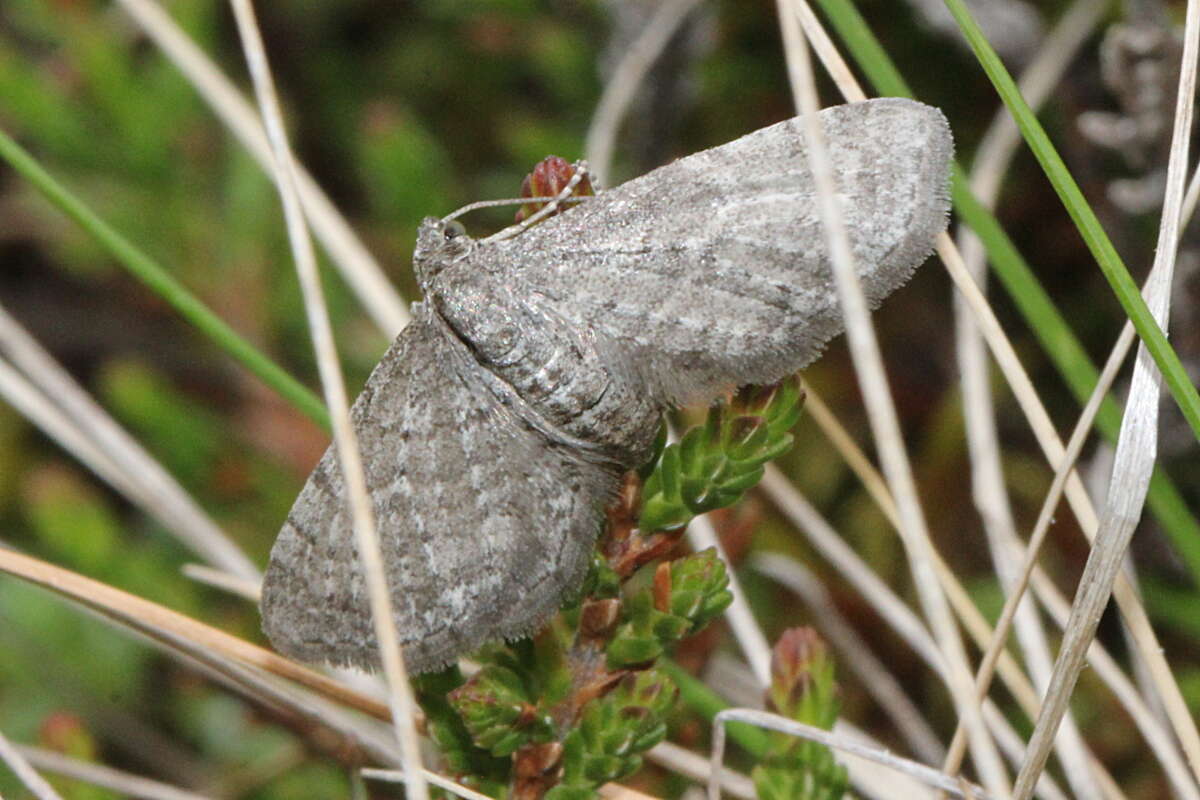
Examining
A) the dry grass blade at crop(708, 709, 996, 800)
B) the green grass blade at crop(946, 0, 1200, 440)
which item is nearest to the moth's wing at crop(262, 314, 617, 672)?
the dry grass blade at crop(708, 709, 996, 800)

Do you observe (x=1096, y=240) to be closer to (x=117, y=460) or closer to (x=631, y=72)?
(x=631, y=72)

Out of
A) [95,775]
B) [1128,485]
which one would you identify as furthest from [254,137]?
[1128,485]

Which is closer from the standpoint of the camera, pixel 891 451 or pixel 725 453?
pixel 891 451

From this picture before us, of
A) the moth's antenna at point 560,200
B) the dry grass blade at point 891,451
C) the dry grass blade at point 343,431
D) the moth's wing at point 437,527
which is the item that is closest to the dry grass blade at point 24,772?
the moth's wing at point 437,527

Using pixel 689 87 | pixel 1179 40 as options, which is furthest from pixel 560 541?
pixel 689 87

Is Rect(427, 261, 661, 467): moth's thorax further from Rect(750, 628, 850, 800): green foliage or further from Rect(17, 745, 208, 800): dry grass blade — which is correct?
Rect(17, 745, 208, 800): dry grass blade

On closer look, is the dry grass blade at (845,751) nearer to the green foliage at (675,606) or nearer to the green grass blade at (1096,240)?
the green foliage at (675,606)

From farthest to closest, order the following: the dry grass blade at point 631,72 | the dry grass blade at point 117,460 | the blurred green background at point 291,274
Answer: the blurred green background at point 291,274, the dry grass blade at point 631,72, the dry grass blade at point 117,460
